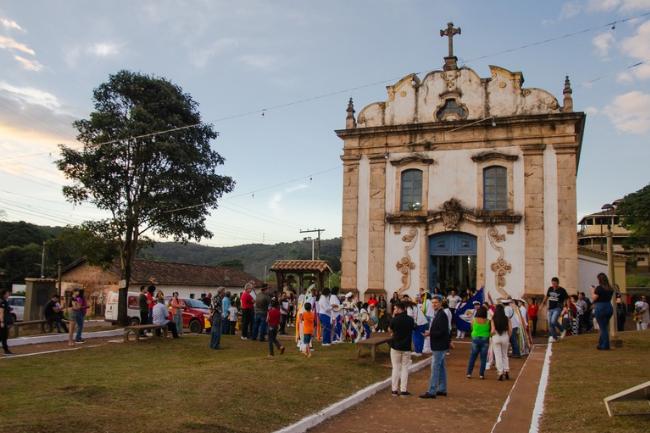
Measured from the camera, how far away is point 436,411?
9.45 meters

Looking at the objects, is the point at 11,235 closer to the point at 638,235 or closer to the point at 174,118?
the point at 174,118

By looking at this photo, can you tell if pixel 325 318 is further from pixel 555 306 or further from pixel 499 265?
pixel 499 265

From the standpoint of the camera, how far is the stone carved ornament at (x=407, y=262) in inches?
908

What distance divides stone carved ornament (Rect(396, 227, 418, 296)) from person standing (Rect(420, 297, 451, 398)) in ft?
40.4

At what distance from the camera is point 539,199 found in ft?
71.4

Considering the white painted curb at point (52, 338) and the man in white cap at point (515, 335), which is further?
the white painted curb at point (52, 338)

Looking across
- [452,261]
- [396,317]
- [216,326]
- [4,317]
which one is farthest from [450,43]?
[4,317]

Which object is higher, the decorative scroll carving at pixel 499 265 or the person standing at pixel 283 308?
the decorative scroll carving at pixel 499 265

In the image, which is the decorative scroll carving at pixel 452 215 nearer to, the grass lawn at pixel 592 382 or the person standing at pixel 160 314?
the grass lawn at pixel 592 382

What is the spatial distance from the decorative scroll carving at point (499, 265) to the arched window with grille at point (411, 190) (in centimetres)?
300

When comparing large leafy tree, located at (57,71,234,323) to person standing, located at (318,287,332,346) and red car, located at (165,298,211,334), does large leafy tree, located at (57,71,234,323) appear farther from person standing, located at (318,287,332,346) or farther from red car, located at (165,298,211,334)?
person standing, located at (318,287,332,346)

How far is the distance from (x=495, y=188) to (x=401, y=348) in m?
13.6

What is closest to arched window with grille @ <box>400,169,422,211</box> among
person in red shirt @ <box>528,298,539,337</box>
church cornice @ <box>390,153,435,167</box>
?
church cornice @ <box>390,153,435,167</box>

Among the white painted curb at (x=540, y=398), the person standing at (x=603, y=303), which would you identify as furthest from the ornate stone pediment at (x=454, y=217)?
the white painted curb at (x=540, y=398)
